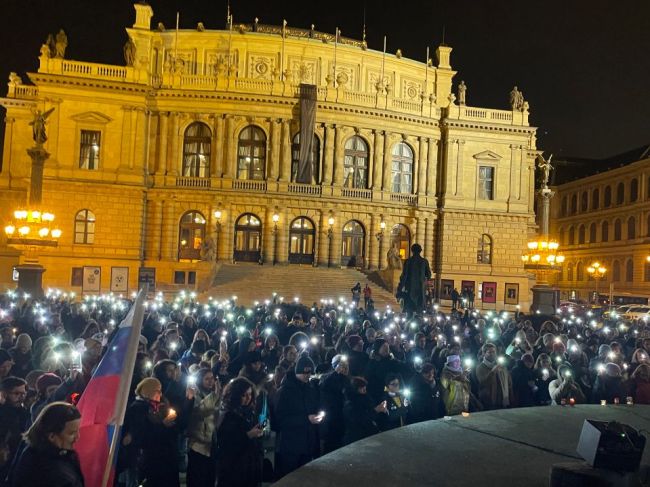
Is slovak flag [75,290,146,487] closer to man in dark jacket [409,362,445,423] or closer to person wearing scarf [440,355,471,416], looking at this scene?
man in dark jacket [409,362,445,423]

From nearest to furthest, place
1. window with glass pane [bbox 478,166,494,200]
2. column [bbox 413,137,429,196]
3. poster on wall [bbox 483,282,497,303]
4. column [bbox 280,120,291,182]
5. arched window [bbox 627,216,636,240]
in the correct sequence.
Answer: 1. column [bbox 280,120,291,182]
2. poster on wall [bbox 483,282,497,303]
3. column [bbox 413,137,429,196]
4. window with glass pane [bbox 478,166,494,200]
5. arched window [bbox 627,216,636,240]

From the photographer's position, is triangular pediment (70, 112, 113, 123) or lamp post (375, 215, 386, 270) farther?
lamp post (375, 215, 386, 270)

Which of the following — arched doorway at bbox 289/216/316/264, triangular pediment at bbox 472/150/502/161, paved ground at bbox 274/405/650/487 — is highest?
triangular pediment at bbox 472/150/502/161

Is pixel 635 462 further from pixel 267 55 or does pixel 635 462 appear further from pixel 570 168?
pixel 570 168

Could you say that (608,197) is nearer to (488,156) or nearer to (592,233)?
(592,233)

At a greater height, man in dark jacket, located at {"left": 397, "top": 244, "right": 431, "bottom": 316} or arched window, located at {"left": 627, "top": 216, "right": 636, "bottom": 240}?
arched window, located at {"left": 627, "top": 216, "right": 636, "bottom": 240}

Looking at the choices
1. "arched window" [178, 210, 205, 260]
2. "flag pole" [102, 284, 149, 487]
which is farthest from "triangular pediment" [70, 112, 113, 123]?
"flag pole" [102, 284, 149, 487]

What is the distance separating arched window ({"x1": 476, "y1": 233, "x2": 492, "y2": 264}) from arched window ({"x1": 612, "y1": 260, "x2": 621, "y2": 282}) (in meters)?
21.6

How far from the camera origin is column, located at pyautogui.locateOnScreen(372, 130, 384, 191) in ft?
162

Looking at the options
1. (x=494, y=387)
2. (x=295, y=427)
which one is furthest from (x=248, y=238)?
(x=295, y=427)

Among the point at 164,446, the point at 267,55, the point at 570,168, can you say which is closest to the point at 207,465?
the point at 164,446

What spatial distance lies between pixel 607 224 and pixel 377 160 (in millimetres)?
33163

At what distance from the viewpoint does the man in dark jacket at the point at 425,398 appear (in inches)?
360

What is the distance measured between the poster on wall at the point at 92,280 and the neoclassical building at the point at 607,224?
48.0 meters
